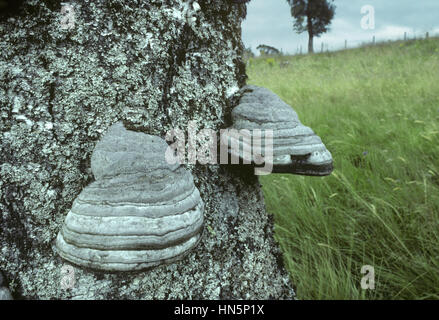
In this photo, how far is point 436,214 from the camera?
6.25ft

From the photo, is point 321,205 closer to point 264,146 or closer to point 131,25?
point 264,146

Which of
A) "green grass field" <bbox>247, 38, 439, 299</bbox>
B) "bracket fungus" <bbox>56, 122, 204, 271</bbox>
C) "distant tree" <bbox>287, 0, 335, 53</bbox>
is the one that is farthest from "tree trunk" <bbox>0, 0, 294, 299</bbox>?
"distant tree" <bbox>287, 0, 335, 53</bbox>

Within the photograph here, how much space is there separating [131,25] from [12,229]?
29.1 inches

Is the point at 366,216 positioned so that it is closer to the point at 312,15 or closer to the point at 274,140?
the point at 274,140

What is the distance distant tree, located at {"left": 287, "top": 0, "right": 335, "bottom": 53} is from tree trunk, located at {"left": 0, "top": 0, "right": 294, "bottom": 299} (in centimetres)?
3531

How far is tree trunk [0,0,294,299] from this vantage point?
3.02 feet

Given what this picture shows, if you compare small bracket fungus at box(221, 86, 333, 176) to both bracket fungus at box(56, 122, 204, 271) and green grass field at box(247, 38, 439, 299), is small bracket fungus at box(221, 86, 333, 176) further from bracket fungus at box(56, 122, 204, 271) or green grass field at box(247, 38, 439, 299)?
green grass field at box(247, 38, 439, 299)

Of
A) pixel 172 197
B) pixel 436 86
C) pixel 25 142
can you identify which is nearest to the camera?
pixel 172 197

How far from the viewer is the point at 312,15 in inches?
1404

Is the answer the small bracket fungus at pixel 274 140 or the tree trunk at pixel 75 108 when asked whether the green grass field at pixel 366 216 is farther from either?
the tree trunk at pixel 75 108

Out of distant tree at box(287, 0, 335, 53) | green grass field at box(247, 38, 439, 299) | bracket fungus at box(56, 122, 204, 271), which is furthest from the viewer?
distant tree at box(287, 0, 335, 53)

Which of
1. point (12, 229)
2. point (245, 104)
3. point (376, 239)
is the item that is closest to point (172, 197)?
point (245, 104)

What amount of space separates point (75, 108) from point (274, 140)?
0.64 m

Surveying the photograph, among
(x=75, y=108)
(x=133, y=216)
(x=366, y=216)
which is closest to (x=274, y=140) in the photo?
(x=133, y=216)
